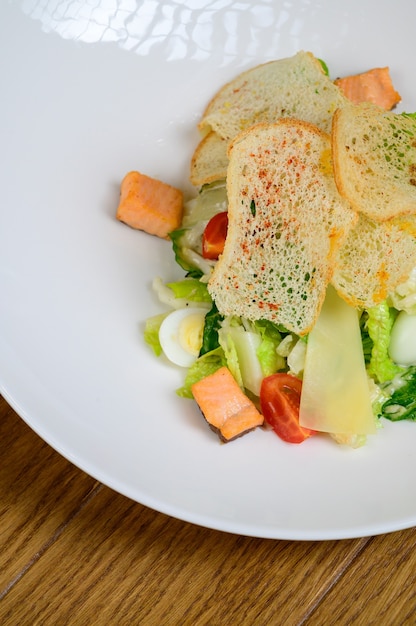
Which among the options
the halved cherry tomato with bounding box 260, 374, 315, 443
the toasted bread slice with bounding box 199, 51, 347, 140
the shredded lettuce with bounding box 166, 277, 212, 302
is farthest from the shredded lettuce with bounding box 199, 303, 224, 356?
the toasted bread slice with bounding box 199, 51, 347, 140

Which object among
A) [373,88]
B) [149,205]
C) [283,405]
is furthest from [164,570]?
[373,88]

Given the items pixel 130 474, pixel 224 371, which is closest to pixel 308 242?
pixel 224 371

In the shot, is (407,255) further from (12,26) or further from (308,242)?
(12,26)

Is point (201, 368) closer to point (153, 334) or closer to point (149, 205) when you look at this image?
point (153, 334)

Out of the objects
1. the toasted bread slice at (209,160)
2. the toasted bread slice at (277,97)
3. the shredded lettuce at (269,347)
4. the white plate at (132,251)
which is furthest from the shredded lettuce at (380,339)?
the toasted bread slice at (209,160)

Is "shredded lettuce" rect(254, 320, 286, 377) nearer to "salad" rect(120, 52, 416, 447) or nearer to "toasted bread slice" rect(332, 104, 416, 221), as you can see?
"salad" rect(120, 52, 416, 447)
